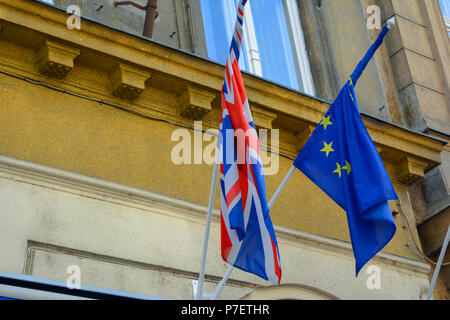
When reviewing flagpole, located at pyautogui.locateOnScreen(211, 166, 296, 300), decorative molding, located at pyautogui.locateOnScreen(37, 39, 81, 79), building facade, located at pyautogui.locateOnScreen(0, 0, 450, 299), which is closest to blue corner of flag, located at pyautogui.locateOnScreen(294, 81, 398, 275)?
flagpole, located at pyautogui.locateOnScreen(211, 166, 296, 300)

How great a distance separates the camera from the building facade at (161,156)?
6.73m

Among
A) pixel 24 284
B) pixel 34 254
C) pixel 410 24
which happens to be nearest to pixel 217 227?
pixel 34 254

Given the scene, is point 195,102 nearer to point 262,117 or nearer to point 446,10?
point 262,117

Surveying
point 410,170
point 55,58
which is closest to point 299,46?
point 410,170

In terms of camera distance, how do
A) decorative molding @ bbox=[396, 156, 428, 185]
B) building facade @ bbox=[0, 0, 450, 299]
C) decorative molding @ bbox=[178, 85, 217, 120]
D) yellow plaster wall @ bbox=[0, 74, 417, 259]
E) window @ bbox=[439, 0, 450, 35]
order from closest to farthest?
building facade @ bbox=[0, 0, 450, 299]
yellow plaster wall @ bbox=[0, 74, 417, 259]
decorative molding @ bbox=[178, 85, 217, 120]
decorative molding @ bbox=[396, 156, 428, 185]
window @ bbox=[439, 0, 450, 35]

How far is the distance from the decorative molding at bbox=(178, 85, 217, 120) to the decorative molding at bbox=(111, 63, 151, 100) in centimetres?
44

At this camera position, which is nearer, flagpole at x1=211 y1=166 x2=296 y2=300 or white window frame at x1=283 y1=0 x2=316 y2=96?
flagpole at x1=211 y1=166 x2=296 y2=300

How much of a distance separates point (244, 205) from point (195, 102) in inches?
81.4

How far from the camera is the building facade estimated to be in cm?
673

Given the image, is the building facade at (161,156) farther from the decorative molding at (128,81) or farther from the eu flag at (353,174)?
the eu flag at (353,174)

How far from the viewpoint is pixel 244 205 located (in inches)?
234

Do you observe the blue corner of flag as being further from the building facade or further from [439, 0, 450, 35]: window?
[439, 0, 450, 35]: window

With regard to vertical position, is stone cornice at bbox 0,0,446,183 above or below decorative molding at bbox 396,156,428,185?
above

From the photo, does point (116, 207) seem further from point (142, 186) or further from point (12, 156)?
point (12, 156)
